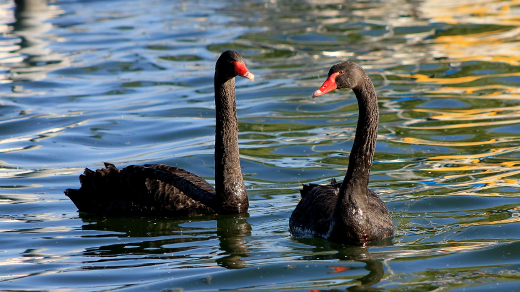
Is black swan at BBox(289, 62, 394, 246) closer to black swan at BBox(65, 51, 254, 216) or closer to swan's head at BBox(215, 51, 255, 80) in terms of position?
black swan at BBox(65, 51, 254, 216)

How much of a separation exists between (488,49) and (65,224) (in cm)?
1412

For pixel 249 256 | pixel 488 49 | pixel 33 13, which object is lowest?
pixel 249 256

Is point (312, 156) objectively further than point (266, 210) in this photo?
Yes

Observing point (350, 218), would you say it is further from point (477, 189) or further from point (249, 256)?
point (477, 189)

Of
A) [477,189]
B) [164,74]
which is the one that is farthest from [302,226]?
[164,74]

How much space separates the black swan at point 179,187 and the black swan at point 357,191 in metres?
1.57

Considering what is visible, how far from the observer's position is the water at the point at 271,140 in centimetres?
689

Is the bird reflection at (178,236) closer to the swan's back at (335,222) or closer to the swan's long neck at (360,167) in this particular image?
the swan's back at (335,222)

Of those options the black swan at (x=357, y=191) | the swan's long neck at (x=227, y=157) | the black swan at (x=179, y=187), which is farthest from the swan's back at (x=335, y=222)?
the black swan at (x=179, y=187)

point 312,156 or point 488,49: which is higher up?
point 488,49

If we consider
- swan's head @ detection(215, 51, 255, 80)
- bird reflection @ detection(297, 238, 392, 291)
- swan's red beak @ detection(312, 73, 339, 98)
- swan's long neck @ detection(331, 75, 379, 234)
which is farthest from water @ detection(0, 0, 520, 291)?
swan's head @ detection(215, 51, 255, 80)

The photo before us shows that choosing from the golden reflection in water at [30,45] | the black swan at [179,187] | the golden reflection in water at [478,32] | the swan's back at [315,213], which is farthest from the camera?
the golden reflection in water at [30,45]

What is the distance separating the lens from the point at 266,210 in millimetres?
9203

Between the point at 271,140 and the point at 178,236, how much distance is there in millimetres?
4946
